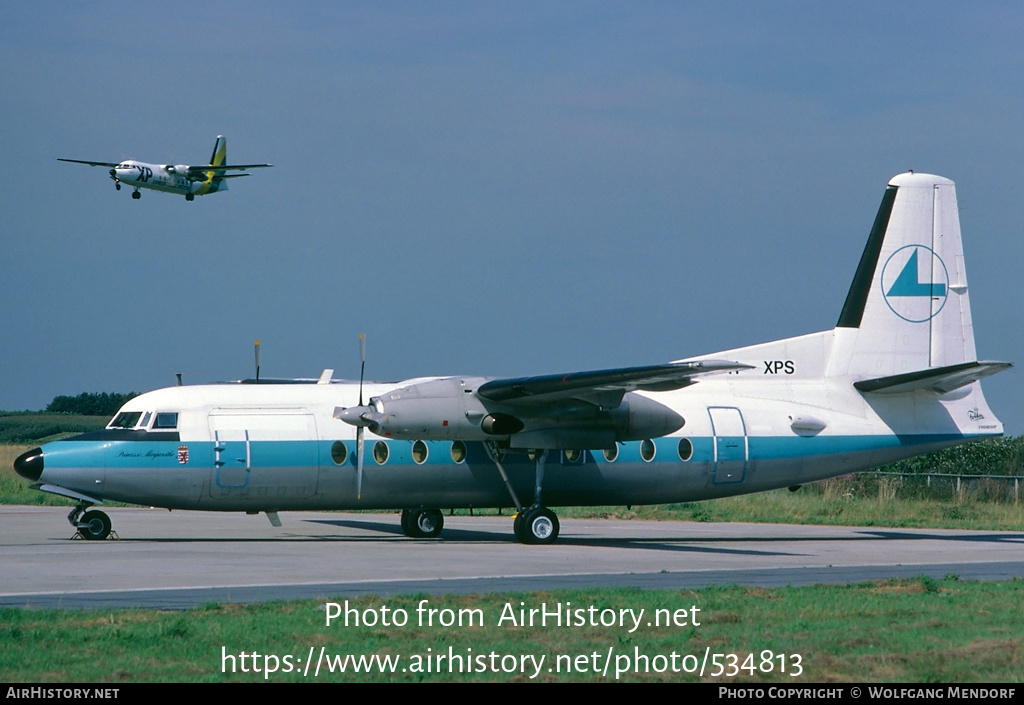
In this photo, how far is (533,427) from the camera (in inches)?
865

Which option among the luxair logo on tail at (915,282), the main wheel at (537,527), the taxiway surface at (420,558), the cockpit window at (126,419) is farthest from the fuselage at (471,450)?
the luxair logo on tail at (915,282)

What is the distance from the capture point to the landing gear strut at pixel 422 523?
77.6ft

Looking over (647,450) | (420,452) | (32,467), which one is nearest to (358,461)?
(420,452)

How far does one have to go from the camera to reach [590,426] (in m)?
22.1

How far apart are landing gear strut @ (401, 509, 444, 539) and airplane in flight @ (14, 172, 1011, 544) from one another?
1.6 inches

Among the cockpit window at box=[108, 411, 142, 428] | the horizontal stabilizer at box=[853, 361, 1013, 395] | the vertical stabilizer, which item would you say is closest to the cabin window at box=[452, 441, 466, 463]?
the cockpit window at box=[108, 411, 142, 428]

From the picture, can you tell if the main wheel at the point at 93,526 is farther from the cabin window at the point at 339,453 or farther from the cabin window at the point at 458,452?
the cabin window at the point at 458,452

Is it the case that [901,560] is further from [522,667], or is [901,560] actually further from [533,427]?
[522,667]

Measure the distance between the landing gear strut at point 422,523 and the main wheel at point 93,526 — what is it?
5.67 meters

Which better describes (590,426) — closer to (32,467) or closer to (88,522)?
(88,522)

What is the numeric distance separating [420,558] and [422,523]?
520cm

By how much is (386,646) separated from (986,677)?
187 inches

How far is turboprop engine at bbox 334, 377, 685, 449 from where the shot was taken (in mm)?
20594
